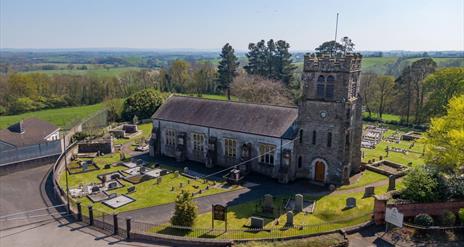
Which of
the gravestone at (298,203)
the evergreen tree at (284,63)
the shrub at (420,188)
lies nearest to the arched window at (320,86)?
the gravestone at (298,203)

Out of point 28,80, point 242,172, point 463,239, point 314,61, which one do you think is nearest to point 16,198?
point 242,172

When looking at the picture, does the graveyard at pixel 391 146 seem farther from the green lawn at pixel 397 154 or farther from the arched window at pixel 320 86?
the arched window at pixel 320 86

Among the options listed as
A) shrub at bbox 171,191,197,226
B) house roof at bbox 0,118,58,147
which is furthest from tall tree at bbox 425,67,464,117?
house roof at bbox 0,118,58,147

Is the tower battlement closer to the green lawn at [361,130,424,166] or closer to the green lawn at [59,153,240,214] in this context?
the green lawn at [59,153,240,214]

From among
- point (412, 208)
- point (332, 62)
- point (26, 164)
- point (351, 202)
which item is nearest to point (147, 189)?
point (26, 164)

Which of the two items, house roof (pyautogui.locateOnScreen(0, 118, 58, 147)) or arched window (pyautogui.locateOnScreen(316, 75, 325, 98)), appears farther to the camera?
house roof (pyautogui.locateOnScreen(0, 118, 58, 147))

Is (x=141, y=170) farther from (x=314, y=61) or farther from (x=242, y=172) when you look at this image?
(x=314, y=61)

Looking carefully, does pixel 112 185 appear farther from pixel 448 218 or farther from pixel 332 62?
pixel 448 218
